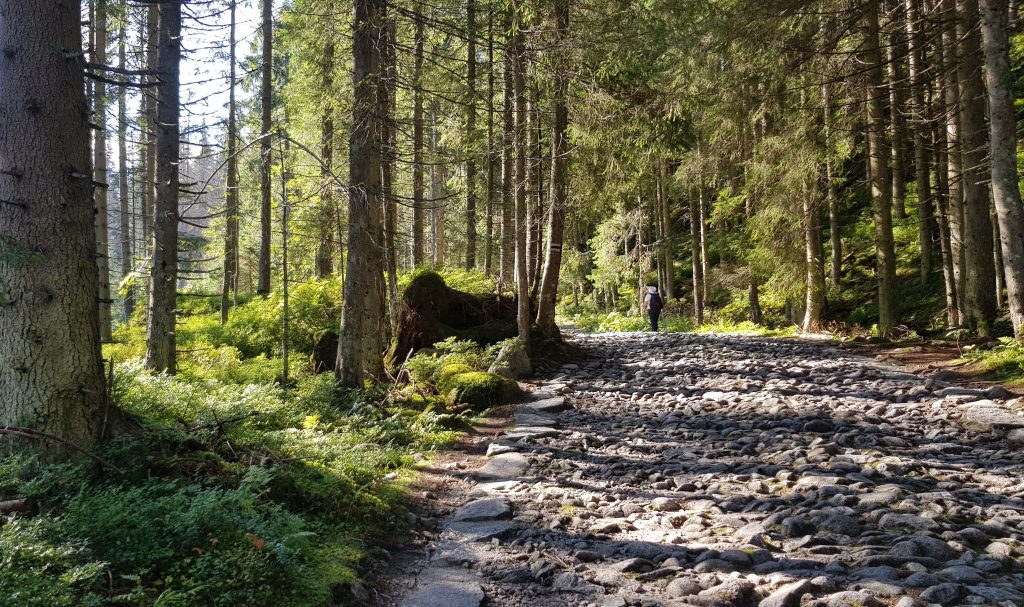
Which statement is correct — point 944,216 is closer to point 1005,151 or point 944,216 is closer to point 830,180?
point 830,180

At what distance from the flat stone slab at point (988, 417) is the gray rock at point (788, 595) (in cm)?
468

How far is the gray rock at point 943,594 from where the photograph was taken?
3152 mm

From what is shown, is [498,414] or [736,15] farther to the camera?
[736,15]

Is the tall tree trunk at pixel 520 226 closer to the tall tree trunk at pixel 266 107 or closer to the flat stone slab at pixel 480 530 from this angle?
the flat stone slab at pixel 480 530

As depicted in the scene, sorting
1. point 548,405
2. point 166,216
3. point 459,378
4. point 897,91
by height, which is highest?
point 897,91

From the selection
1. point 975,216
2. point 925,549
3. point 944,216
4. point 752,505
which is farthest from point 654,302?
point 925,549

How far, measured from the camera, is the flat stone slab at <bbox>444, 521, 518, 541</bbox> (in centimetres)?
471

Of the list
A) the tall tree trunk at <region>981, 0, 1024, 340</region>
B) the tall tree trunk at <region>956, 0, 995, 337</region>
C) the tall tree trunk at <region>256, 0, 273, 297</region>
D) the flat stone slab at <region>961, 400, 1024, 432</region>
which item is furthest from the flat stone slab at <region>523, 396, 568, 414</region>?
the tall tree trunk at <region>256, 0, 273, 297</region>

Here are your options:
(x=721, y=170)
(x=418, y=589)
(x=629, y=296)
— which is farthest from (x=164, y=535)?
(x=629, y=296)

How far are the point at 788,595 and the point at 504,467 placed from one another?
3555 mm

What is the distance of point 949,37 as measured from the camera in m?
13.2

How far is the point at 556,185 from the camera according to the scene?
13297mm

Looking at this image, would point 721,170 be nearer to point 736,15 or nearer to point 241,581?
point 736,15

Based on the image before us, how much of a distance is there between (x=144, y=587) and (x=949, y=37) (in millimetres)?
16505
